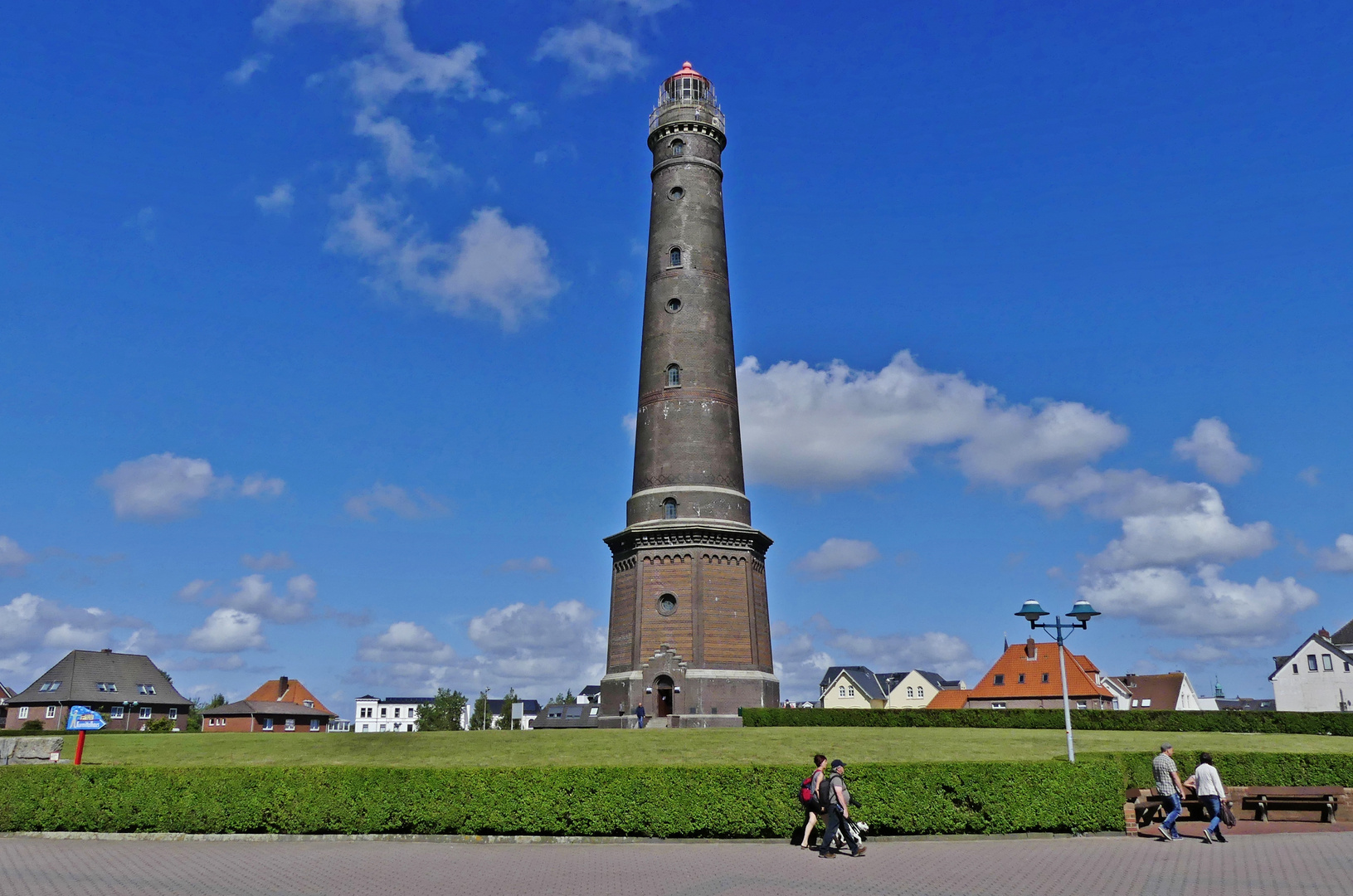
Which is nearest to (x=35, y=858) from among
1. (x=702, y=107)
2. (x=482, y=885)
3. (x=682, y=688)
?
(x=482, y=885)

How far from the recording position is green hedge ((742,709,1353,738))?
38.7 m

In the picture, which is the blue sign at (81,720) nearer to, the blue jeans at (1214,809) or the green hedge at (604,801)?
the green hedge at (604,801)

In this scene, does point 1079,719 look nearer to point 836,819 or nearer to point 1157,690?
point 836,819

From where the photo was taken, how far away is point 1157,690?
8825cm

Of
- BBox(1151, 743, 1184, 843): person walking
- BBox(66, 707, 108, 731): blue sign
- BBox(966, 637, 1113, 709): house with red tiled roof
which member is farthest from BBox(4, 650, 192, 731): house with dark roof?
BBox(1151, 743, 1184, 843): person walking

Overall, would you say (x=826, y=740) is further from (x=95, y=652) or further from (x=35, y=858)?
(x=95, y=652)

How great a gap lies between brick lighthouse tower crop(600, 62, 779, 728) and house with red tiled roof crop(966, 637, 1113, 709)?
33014mm

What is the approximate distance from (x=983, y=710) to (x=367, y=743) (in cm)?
2345

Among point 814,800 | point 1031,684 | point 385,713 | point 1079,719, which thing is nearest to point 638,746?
point 814,800

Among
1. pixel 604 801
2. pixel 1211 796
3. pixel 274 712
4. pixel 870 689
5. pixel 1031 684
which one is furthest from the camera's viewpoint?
pixel 870 689

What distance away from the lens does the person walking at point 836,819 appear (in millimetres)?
16234

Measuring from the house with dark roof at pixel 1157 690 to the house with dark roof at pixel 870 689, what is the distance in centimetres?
1651

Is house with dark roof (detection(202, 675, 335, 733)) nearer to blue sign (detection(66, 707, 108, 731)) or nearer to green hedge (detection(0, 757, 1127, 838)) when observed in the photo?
blue sign (detection(66, 707, 108, 731))

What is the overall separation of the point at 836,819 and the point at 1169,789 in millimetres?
6431
